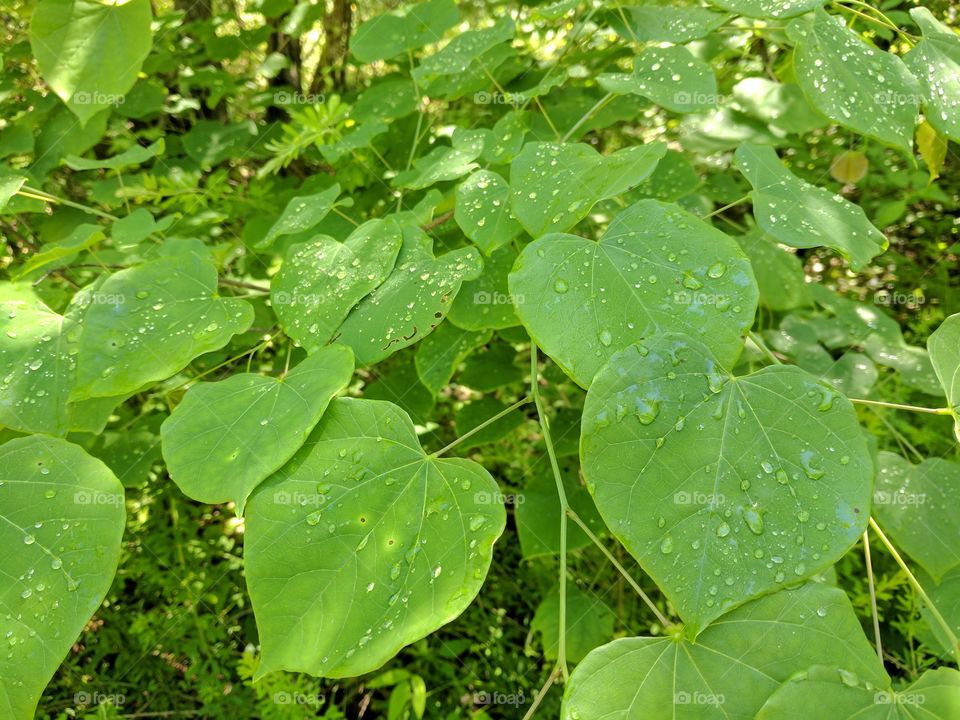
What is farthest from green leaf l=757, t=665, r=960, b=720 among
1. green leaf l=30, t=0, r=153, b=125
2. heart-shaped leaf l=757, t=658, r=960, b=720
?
green leaf l=30, t=0, r=153, b=125

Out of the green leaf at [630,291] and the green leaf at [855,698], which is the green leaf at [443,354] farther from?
the green leaf at [855,698]

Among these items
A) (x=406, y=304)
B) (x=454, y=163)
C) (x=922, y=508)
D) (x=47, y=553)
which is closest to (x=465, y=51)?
(x=454, y=163)

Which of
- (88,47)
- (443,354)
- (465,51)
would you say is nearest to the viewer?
(443,354)

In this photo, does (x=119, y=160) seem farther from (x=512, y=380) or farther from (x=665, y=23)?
(x=665, y=23)

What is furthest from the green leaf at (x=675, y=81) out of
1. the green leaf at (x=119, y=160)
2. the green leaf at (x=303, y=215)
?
the green leaf at (x=119, y=160)

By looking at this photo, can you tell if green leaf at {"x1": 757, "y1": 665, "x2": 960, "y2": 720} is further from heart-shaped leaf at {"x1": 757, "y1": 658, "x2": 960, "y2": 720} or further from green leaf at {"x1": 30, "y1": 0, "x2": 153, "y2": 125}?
green leaf at {"x1": 30, "y1": 0, "x2": 153, "y2": 125}
